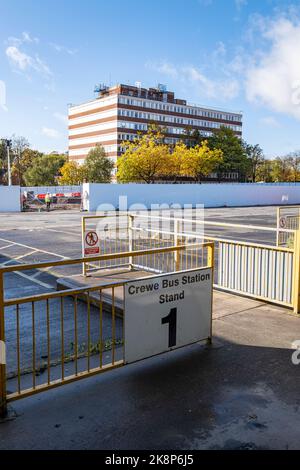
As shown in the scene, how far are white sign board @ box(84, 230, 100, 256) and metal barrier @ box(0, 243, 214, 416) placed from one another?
58.1 inches

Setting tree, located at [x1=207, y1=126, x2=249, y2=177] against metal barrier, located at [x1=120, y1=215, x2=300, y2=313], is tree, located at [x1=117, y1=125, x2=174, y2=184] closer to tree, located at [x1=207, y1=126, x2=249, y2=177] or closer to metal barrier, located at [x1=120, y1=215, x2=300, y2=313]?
tree, located at [x1=207, y1=126, x2=249, y2=177]

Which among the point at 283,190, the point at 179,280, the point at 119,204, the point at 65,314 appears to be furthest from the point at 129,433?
the point at 283,190

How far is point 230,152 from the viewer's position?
328 ft

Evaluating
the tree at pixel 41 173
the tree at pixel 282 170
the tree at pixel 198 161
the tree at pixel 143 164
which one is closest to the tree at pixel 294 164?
the tree at pixel 282 170

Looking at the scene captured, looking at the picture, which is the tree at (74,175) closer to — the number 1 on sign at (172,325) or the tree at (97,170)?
the tree at (97,170)

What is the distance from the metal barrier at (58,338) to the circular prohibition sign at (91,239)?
1568mm

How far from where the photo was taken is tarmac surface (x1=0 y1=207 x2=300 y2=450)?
3494mm

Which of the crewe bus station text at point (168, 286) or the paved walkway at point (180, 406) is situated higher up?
the crewe bus station text at point (168, 286)

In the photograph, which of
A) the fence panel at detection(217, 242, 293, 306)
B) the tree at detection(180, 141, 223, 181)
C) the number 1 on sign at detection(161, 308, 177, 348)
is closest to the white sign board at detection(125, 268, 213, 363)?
the number 1 on sign at detection(161, 308, 177, 348)

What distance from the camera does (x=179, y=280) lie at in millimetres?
5008

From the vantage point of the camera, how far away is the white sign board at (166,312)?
15.1ft

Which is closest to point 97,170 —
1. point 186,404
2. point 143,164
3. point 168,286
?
point 143,164

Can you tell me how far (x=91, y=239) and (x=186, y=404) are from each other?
18.7ft
